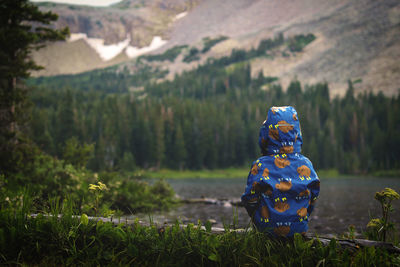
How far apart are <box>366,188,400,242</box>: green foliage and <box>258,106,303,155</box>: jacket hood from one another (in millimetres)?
1642

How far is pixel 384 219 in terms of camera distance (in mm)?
6445

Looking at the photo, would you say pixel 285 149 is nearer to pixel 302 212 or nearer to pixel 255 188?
pixel 255 188

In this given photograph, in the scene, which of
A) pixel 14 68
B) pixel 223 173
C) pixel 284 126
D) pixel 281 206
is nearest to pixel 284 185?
pixel 281 206

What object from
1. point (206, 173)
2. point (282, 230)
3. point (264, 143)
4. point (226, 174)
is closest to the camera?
point (282, 230)

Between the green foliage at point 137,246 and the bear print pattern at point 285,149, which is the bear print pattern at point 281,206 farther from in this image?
the bear print pattern at point 285,149

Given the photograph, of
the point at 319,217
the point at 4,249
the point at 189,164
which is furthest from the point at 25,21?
the point at 189,164

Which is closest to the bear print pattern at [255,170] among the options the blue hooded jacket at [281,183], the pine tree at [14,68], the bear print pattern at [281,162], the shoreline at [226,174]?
the blue hooded jacket at [281,183]

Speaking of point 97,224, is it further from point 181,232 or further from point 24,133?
point 24,133

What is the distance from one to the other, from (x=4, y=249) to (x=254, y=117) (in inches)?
5458

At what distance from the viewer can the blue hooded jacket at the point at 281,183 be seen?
6156 mm

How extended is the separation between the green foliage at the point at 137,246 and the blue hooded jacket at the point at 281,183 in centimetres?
32

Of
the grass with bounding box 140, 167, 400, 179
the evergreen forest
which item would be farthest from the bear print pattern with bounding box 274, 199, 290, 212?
the grass with bounding box 140, 167, 400, 179

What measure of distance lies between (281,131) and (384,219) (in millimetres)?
2440

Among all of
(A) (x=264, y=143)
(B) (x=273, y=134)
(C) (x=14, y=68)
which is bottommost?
(A) (x=264, y=143)
